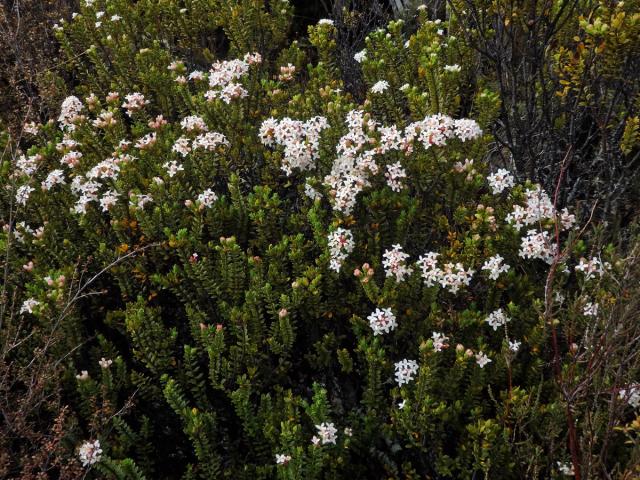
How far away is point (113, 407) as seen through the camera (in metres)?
2.67

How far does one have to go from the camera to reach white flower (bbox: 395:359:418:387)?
2.66 metres

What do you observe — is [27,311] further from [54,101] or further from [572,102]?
[572,102]

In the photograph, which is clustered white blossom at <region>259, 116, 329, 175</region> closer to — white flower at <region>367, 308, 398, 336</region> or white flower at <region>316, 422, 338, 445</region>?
white flower at <region>367, 308, 398, 336</region>

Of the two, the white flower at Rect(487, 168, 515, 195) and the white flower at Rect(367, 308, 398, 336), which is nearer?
the white flower at Rect(367, 308, 398, 336)

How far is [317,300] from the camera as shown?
290cm

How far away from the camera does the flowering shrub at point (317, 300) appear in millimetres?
2521

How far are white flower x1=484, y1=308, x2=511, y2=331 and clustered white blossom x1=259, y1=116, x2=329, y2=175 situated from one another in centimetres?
127

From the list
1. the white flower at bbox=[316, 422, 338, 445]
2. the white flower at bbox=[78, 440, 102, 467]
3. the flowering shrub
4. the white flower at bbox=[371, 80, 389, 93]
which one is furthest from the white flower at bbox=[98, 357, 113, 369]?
the white flower at bbox=[371, 80, 389, 93]

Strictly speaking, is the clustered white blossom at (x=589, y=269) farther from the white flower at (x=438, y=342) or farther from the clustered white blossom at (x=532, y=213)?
the white flower at (x=438, y=342)

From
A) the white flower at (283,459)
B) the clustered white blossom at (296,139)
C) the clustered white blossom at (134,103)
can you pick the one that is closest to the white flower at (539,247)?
the clustered white blossom at (296,139)

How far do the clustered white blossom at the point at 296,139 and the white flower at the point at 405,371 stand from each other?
1262mm

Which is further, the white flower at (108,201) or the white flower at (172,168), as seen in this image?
the white flower at (172,168)

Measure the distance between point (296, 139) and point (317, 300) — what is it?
95 centimetres

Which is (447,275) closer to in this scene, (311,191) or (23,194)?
(311,191)
